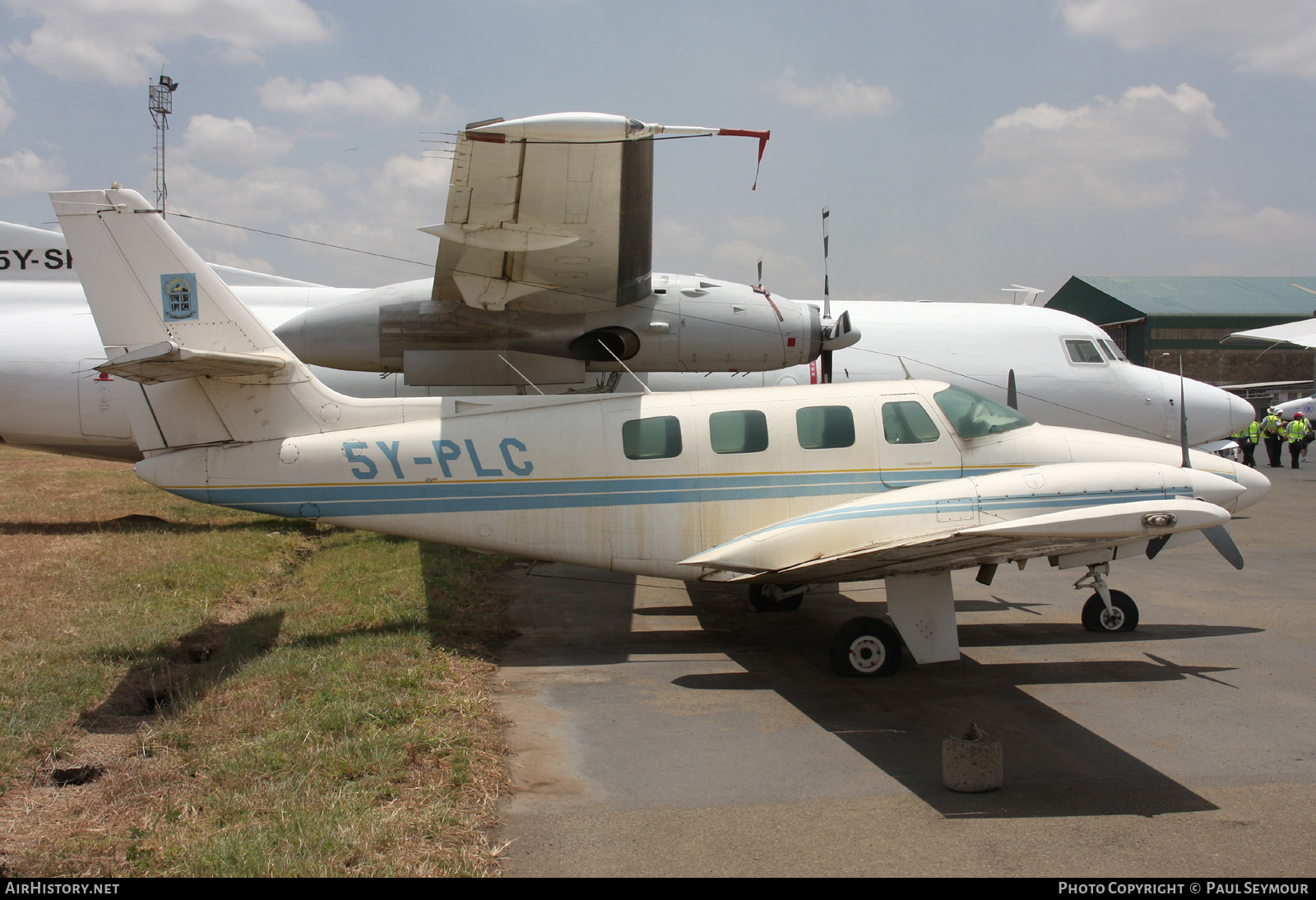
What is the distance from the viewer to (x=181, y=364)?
25.4 feet

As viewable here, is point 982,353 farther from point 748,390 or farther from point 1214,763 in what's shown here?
point 1214,763

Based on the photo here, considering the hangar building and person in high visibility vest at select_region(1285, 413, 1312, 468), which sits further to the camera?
the hangar building

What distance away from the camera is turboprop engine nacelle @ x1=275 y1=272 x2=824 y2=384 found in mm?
10641

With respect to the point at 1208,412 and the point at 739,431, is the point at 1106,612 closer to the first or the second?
the point at 739,431

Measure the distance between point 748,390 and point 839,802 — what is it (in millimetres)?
4484

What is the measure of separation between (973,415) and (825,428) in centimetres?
142

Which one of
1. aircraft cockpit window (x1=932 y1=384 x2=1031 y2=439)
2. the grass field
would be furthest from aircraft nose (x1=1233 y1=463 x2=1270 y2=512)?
the grass field

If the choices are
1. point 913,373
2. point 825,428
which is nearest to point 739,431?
point 825,428

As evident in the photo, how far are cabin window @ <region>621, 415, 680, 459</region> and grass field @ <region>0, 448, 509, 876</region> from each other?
7.70 feet

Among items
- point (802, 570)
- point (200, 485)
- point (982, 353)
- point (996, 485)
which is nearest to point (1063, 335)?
point (982, 353)

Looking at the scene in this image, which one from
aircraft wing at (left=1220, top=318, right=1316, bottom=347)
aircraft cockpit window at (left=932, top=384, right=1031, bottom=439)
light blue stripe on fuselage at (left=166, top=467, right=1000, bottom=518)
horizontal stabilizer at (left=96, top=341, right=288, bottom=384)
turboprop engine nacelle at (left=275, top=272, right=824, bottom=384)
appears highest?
aircraft wing at (left=1220, top=318, right=1316, bottom=347)

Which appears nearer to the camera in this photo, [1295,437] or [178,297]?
[178,297]

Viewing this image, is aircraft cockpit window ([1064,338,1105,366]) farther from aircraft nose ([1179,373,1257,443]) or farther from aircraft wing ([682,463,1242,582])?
aircraft wing ([682,463,1242,582])
